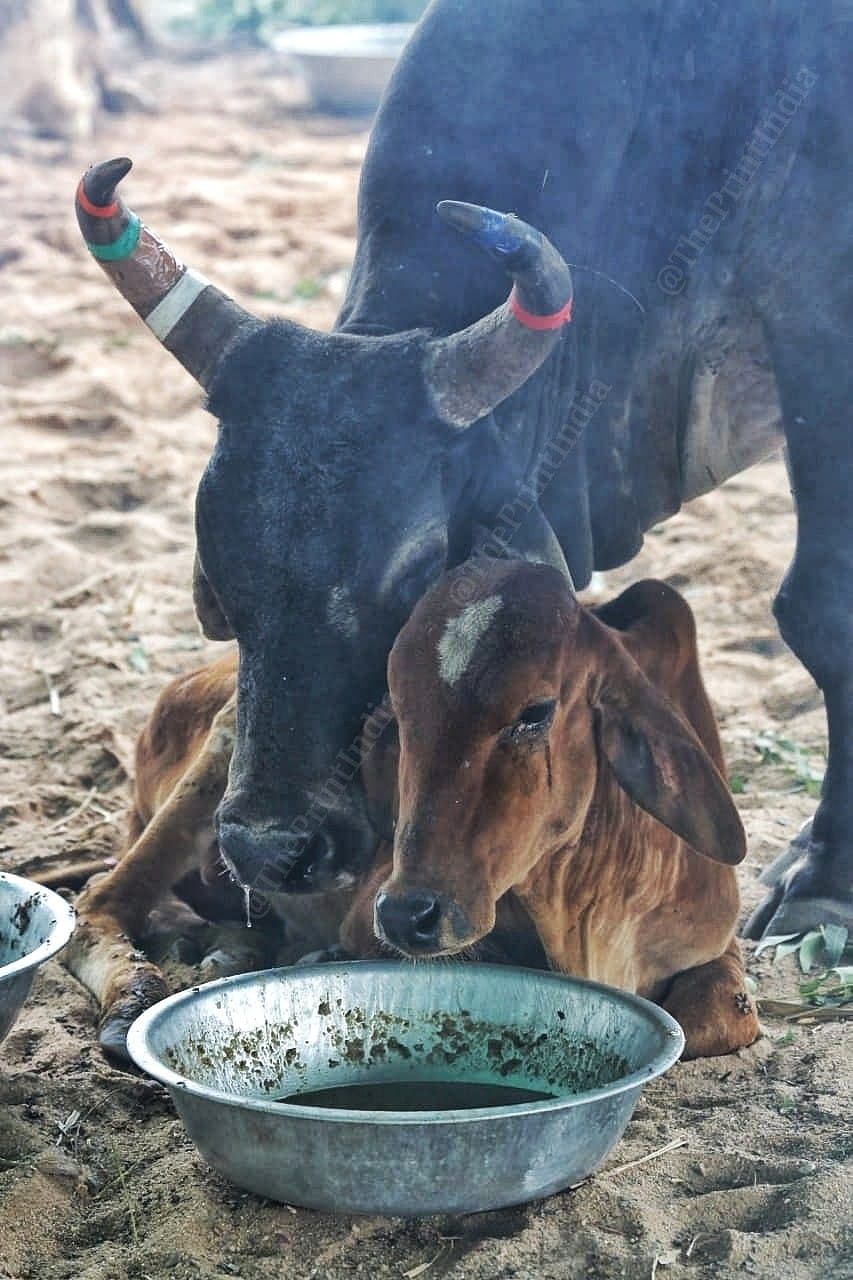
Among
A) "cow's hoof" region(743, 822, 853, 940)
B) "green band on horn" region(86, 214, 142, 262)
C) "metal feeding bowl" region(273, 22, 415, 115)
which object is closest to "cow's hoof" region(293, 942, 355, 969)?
"cow's hoof" region(743, 822, 853, 940)

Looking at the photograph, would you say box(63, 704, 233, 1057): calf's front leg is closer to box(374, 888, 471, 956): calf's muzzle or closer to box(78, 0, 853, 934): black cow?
box(78, 0, 853, 934): black cow

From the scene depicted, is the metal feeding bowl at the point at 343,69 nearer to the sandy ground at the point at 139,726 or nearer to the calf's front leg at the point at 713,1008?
the sandy ground at the point at 139,726

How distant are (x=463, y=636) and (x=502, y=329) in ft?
2.21

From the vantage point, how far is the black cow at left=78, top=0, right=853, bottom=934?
345 cm

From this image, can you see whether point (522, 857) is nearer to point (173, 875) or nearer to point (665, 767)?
point (665, 767)

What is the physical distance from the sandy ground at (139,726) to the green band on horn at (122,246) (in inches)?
61.6

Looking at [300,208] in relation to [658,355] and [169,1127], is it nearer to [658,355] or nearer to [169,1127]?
[658,355]

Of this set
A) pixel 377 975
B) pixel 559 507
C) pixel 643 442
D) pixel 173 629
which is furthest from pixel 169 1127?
pixel 173 629

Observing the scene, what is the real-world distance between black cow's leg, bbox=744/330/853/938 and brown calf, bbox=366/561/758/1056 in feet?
1.86

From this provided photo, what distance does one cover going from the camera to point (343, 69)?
1548 cm

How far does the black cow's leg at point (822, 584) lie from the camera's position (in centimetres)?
410

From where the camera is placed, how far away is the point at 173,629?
243 inches

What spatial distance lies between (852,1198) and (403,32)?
15.1 m

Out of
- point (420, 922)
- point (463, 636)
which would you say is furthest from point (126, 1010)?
point (463, 636)
